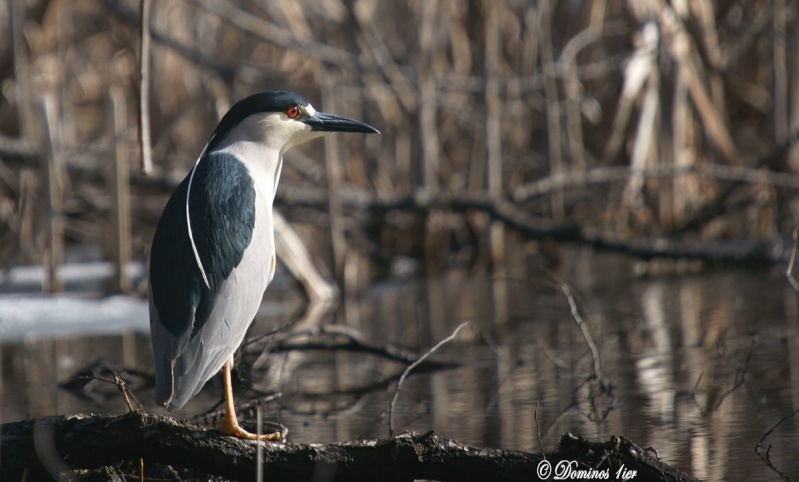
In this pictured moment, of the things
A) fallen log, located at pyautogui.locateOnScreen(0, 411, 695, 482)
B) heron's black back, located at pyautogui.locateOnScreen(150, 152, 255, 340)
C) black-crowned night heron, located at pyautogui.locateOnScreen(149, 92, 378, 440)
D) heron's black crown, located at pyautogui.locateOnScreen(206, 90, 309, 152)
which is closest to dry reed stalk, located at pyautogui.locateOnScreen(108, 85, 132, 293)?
heron's black crown, located at pyautogui.locateOnScreen(206, 90, 309, 152)

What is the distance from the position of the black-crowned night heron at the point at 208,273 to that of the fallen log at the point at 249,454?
0.40m

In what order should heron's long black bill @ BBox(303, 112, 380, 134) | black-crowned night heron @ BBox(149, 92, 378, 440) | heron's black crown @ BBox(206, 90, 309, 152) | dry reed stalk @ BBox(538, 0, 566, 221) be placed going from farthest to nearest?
dry reed stalk @ BBox(538, 0, 566, 221) < heron's long black bill @ BBox(303, 112, 380, 134) < heron's black crown @ BBox(206, 90, 309, 152) < black-crowned night heron @ BBox(149, 92, 378, 440)

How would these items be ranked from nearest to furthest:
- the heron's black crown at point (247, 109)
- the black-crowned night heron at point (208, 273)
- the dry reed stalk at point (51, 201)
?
the black-crowned night heron at point (208, 273) < the heron's black crown at point (247, 109) < the dry reed stalk at point (51, 201)

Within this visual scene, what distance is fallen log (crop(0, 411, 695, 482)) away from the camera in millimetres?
2297

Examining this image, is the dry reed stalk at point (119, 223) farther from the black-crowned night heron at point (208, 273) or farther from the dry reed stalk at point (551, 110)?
the dry reed stalk at point (551, 110)

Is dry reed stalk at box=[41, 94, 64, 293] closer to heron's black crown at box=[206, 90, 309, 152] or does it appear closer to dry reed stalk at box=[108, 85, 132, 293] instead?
dry reed stalk at box=[108, 85, 132, 293]

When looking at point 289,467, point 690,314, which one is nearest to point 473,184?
→ point 690,314

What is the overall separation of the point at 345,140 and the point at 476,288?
77.0 inches

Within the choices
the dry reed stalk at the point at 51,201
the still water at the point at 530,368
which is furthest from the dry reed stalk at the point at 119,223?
the dry reed stalk at the point at 51,201

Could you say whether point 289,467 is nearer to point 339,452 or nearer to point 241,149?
point 339,452

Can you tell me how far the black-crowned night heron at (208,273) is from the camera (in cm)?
285

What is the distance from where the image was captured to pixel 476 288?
6.75m

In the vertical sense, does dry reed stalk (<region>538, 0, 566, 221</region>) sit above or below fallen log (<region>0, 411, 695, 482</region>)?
above

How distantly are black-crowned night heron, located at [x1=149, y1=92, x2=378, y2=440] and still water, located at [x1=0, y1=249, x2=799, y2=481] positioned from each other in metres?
0.28
